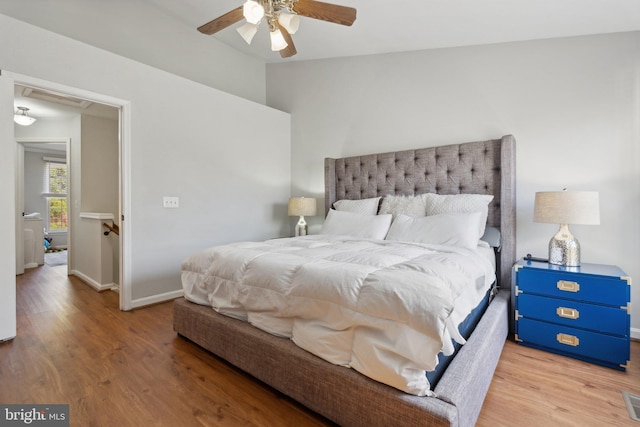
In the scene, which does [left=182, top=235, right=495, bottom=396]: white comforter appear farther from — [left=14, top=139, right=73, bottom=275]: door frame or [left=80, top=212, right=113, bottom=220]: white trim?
[left=14, top=139, right=73, bottom=275]: door frame

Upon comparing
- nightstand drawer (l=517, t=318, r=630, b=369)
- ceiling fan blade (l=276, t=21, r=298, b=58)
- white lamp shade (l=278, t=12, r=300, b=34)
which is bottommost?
nightstand drawer (l=517, t=318, r=630, b=369)

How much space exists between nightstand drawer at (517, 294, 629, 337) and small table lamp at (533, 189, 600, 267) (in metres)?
0.33

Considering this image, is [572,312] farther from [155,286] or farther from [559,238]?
[155,286]

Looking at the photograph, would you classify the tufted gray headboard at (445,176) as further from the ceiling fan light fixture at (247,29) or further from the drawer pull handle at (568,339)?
the ceiling fan light fixture at (247,29)

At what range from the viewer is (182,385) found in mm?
1672

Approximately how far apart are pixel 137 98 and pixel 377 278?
117 inches

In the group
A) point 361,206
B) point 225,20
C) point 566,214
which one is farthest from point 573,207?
point 225,20

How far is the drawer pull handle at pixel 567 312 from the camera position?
200cm

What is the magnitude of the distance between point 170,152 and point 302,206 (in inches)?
63.8

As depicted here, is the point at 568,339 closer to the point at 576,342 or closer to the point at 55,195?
the point at 576,342

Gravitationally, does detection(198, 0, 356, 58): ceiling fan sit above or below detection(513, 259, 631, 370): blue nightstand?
above

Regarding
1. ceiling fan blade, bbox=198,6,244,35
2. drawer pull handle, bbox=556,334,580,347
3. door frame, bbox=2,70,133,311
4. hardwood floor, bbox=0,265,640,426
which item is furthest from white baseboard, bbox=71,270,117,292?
drawer pull handle, bbox=556,334,580,347

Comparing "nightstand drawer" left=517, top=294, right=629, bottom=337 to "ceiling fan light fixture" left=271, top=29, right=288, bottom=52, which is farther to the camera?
"ceiling fan light fixture" left=271, top=29, right=288, bottom=52

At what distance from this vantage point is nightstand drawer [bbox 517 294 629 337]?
188cm
